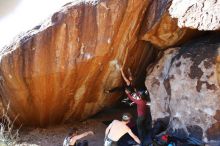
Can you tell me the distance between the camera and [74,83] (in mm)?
10047

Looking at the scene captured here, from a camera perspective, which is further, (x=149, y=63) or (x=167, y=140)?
(x=149, y=63)

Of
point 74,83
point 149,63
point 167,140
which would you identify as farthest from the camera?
point 149,63

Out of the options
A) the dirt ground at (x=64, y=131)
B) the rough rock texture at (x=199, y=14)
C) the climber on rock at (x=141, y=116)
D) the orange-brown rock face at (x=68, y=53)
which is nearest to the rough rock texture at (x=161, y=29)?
the orange-brown rock face at (x=68, y=53)

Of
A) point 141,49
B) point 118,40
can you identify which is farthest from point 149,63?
point 118,40

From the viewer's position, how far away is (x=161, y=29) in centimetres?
956

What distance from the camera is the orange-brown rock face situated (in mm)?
9430

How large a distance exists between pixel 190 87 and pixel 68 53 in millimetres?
2865

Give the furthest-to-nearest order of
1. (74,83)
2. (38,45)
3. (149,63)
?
(149,63) → (74,83) → (38,45)

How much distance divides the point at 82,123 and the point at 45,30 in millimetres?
2875

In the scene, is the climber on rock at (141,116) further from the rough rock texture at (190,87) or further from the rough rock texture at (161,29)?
the rough rock texture at (161,29)

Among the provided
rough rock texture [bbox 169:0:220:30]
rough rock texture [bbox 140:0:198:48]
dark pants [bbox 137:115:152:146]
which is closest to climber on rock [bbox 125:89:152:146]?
dark pants [bbox 137:115:152:146]

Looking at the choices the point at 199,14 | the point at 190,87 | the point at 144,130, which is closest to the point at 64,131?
the point at 144,130

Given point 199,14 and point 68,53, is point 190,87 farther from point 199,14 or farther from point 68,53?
point 68,53

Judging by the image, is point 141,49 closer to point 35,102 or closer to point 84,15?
point 84,15
